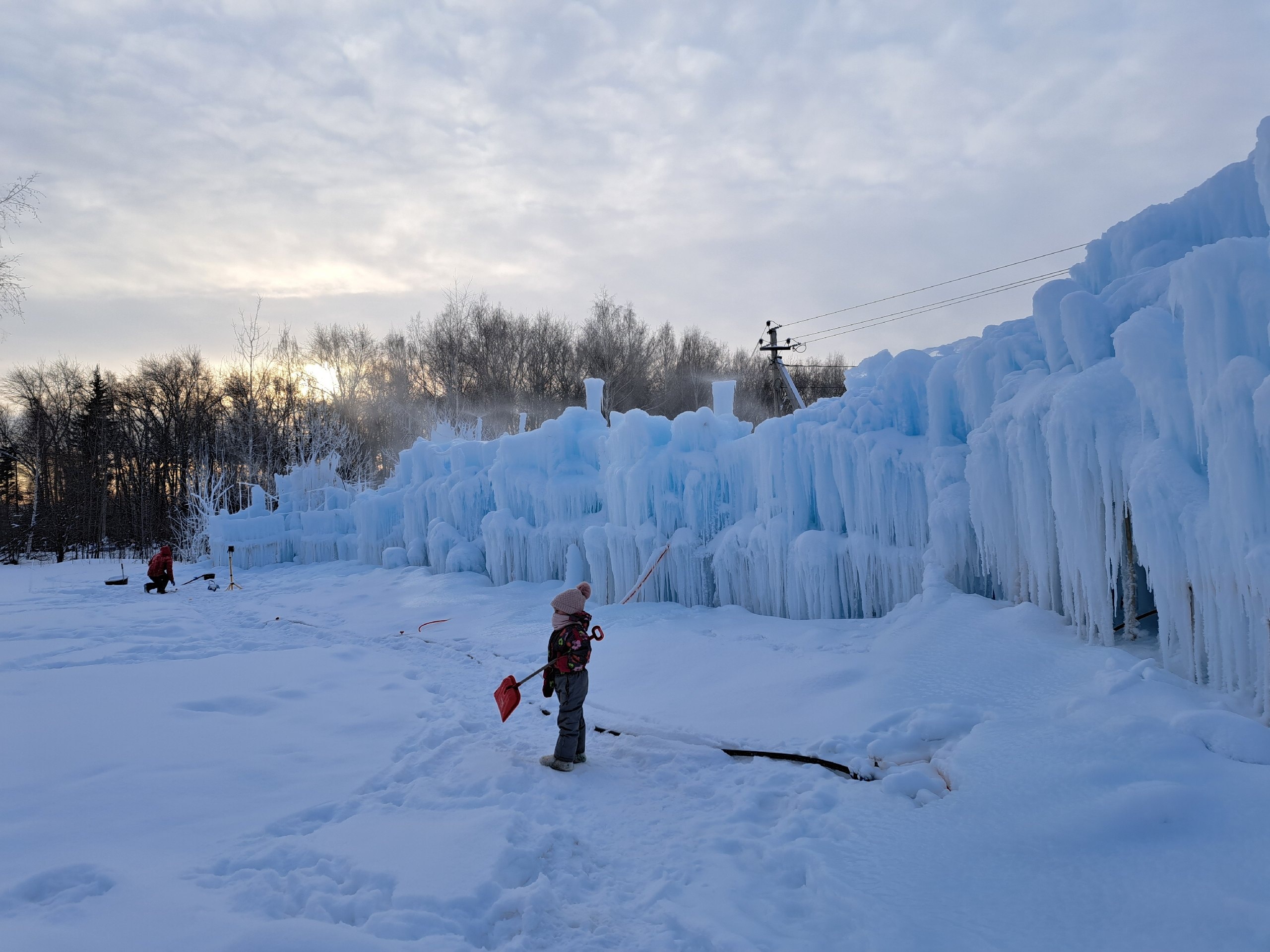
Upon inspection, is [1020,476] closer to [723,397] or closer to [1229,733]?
[1229,733]

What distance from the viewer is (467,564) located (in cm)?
1405

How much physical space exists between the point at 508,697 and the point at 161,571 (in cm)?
1438

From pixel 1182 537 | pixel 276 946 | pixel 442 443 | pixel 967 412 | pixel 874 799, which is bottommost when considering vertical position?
pixel 874 799

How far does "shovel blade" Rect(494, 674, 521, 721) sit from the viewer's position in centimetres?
495

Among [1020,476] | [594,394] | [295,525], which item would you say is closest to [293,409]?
[295,525]

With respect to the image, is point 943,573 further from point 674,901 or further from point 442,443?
point 442,443

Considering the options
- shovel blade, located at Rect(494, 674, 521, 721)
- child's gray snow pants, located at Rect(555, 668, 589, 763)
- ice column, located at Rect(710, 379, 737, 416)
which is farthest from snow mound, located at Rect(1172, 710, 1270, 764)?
ice column, located at Rect(710, 379, 737, 416)

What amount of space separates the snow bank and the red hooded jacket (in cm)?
820

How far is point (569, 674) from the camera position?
4.64 m

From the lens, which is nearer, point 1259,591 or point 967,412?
point 1259,591

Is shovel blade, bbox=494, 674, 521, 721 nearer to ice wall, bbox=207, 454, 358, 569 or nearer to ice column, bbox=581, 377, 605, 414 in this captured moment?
ice column, bbox=581, 377, 605, 414

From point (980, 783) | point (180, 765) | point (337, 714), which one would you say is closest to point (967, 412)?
point (980, 783)

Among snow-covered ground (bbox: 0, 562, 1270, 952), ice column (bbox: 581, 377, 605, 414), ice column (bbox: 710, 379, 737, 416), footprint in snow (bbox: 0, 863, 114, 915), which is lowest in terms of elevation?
snow-covered ground (bbox: 0, 562, 1270, 952)

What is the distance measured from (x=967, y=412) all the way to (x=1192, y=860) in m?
4.88
